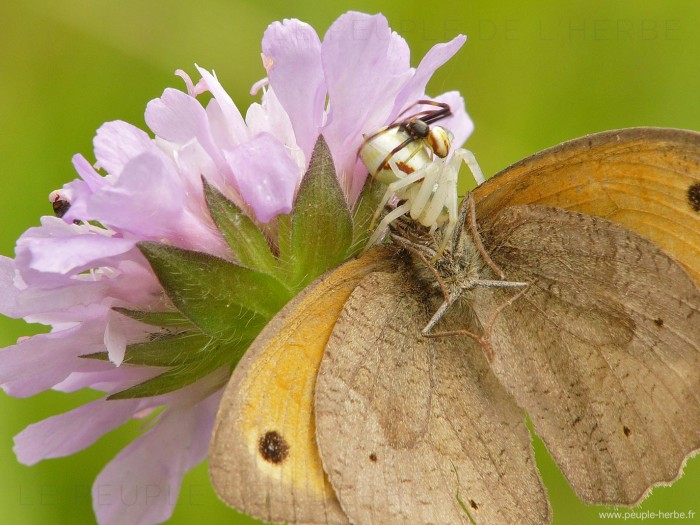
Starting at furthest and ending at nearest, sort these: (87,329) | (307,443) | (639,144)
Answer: (87,329)
(639,144)
(307,443)

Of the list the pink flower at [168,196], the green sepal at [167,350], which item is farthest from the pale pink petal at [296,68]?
the green sepal at [167,350]

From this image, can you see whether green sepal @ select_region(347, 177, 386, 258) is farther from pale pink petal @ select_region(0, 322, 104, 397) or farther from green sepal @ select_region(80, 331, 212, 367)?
pale pink petal @ select_region(0, 322, 104, 397)

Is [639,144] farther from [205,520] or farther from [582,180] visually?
[205,520]

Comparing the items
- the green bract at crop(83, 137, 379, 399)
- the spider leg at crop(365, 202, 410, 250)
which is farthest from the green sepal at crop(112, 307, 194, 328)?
the spider leg at crop(365, 202, 410, 250)

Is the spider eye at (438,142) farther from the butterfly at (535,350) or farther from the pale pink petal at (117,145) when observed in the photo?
the pale pink petal at (117,145)

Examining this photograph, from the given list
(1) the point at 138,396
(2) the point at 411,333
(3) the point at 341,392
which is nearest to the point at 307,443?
(3) the point at 341,392
